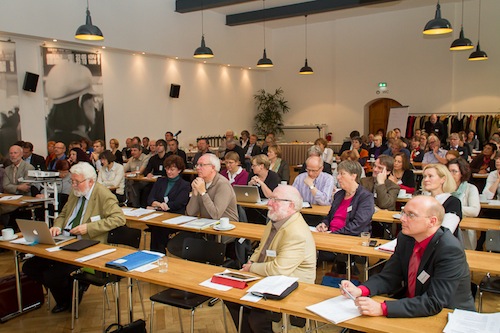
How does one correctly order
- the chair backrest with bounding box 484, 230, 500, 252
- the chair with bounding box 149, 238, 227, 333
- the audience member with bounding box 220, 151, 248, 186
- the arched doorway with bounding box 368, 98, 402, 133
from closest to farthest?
the chair with bounding box 149, 238, 227, 333, the chair backrest with bounding box 484, 230, 500, 252, the audience member with bounding box 220, 151, 248, 186, the arched doorway with bounding box 368, 98, 402, 133

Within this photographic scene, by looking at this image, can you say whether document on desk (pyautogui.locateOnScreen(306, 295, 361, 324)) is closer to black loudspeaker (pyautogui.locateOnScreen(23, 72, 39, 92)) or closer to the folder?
the folder

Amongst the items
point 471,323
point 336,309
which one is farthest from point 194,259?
point 471,323

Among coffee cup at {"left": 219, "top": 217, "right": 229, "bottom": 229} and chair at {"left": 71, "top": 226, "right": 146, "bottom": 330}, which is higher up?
coffee cup at {"left": 219, "top": 217, "right": 229, "bottom": 229}

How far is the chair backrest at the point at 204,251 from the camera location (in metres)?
3.84

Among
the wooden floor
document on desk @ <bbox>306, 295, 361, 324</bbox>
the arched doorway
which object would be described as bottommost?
the wooden floor

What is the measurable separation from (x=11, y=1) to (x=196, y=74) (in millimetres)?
6623

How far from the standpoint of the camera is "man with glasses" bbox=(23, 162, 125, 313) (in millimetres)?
4332

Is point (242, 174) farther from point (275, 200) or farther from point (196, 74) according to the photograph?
point (196, 74)

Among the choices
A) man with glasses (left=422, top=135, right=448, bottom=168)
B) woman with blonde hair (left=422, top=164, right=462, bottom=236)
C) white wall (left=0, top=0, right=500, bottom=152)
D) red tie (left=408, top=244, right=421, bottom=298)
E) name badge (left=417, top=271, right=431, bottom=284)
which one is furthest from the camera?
white wall (left=0, top=0, right=500, bottom=152)

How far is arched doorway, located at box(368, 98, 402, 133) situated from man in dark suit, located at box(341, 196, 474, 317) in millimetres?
14756

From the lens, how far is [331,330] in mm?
4008

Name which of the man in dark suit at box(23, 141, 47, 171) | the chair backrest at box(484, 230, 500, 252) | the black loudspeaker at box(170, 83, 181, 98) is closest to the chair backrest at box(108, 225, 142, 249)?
the chair backrest at box(484, 230, 500, 252)

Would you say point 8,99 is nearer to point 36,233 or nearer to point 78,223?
point 78,223

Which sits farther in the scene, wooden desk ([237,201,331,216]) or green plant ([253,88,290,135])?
green plant ([253,88,290,135])
